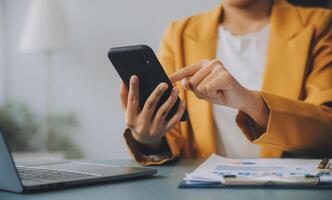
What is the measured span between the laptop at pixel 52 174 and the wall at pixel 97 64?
157cm

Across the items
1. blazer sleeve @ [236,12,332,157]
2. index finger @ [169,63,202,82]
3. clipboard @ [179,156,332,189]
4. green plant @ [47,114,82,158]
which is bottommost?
green plant @ [47,114,82,158]

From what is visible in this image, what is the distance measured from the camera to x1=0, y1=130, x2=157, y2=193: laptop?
66 centimetres

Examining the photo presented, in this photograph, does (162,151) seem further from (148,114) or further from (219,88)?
(219,88)

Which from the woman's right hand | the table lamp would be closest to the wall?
the table lamp

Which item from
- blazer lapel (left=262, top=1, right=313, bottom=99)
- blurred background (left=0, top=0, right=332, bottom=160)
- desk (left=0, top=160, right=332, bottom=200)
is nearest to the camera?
desk (left=0, top=160, right=332, bottom=200)

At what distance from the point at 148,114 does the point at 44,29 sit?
1478 mm

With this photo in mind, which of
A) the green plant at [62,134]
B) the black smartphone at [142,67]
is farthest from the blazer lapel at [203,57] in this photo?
the green plant at [62,134]

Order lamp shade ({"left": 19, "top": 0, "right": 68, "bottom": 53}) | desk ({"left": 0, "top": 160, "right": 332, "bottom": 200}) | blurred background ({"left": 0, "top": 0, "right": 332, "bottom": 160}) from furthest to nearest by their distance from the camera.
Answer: blurred background ({"left": 0, "top": 0, "right": 332, "bottom": 160})
lamp shade ({"left": 19, "top": 0, "right": 68, "bottom": 53})
desk ({"left": 0, "top": 160, "right": 332, "bottom": 200})

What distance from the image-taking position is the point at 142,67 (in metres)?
0.93

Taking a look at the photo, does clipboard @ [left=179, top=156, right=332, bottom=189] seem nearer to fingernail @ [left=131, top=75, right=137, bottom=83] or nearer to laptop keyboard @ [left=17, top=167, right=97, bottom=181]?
laptop keyboard @ [left=17, top=167, right=97, bottom=181]

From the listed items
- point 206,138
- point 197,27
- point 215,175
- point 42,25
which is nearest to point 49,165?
point 215,175

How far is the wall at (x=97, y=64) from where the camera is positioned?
2.50 metres

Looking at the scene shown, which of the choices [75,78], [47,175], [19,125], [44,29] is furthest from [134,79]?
[19,125]

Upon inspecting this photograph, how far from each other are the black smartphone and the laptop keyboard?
9.1 inches
